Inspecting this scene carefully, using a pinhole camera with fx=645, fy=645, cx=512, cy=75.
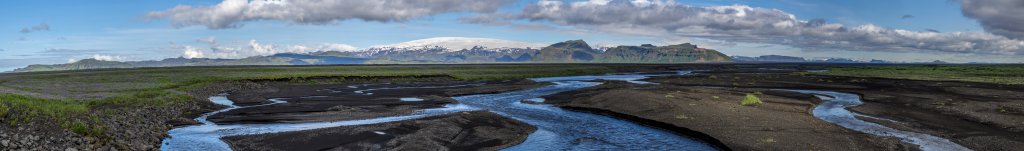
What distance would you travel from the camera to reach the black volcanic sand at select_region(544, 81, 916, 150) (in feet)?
94.6

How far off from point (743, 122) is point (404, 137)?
19204 millimetres

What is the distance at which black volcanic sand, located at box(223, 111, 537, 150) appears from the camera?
1142 inches

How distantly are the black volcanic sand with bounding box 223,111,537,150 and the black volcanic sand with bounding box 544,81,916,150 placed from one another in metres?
9.85

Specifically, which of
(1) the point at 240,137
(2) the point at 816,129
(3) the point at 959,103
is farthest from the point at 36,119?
(3) the point at 959,103

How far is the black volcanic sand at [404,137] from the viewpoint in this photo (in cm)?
2902

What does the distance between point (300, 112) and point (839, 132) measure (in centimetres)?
3504

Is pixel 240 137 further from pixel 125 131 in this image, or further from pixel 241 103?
pixel 241 103

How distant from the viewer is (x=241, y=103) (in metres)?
57.8

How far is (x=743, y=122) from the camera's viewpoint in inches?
1448

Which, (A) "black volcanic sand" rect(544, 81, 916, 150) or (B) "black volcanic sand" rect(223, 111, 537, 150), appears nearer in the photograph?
(A) "black volcanic sand" rect(544, 81, 916, 150)

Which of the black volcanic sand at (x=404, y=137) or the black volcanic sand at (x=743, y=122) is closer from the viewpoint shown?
the black volcanic sand at (x=743, y=122)

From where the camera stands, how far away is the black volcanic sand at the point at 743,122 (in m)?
28.8

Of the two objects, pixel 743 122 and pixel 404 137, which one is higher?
pixel 743 122

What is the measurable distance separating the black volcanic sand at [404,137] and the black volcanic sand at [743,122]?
9.85m
